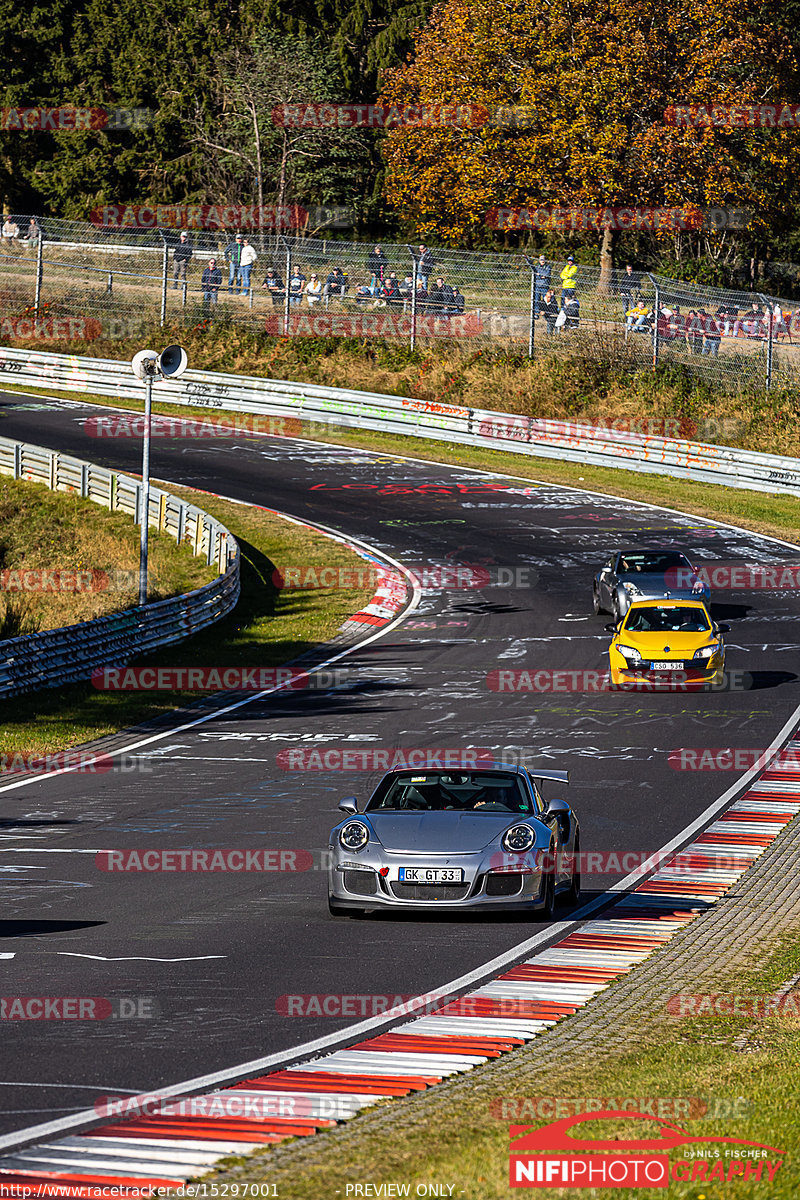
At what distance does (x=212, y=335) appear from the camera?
57.3 m

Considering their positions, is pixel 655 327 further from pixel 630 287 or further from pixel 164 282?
pixel 164 282

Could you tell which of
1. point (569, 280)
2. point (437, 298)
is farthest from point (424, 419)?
point (569, 280)

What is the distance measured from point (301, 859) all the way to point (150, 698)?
407 inches

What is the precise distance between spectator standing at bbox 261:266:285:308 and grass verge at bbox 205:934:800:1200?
155 feet

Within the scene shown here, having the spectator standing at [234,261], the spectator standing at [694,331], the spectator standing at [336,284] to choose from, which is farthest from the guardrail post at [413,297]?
the spectator standing at [694,331]

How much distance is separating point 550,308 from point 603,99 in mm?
9237

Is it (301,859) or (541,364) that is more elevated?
(541,364)

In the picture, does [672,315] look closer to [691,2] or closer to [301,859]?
[691,2]

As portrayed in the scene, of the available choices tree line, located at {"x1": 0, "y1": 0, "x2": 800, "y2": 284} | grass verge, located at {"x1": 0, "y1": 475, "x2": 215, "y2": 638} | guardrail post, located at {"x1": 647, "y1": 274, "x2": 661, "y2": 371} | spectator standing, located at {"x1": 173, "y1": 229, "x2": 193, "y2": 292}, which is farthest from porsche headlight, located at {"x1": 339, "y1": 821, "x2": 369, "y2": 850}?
tree line, located at {"x1": 0, "y1": 0, "x2": 800, "y2": 284}

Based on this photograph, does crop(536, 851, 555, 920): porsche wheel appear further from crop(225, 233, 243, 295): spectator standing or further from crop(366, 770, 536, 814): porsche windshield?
crop(225, 233, 243, 295): spectator standing

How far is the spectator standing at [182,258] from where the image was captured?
5478 cm

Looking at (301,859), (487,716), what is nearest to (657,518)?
(487,716)

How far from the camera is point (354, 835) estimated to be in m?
12.5

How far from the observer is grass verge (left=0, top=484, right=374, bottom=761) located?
72.3 feet
